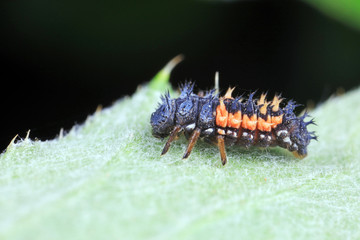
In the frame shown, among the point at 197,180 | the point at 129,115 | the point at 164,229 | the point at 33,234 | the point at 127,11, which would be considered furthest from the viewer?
the point at 127,11

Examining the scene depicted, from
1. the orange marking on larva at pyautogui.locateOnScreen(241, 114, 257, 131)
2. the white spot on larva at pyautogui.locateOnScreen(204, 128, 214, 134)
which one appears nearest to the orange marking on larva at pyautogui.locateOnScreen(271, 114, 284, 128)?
the orange marking on larva at pyautogui.locateOnScreen(241, 114, 257, 131)

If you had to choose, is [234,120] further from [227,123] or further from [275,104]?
[275,104]

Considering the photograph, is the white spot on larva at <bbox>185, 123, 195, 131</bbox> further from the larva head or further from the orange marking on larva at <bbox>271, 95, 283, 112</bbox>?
the orange marking on larva at <bbox>271, 95, 283, 112</bbox>

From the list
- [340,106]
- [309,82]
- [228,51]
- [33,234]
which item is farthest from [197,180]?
[309,82]

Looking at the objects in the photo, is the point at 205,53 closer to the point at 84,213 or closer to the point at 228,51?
the point at 228,51

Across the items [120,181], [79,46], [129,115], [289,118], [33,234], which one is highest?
[79,46]

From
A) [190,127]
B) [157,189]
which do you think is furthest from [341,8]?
[157,189]

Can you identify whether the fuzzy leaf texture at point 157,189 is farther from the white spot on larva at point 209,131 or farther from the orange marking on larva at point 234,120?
the orange marking on larva at point 234,120

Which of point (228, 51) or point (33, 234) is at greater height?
point (228, 51)
